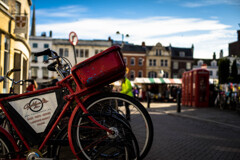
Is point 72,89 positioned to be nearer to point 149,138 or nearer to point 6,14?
Answer: point 149,138

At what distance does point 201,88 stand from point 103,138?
17633mm

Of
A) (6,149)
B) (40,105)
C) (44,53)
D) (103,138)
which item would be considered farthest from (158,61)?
(6,149)

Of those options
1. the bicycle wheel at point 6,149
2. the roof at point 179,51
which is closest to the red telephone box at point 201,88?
the bicycle wheel at point 6,149

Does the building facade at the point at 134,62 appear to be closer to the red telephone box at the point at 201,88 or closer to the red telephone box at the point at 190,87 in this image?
the red telephone box at the point at 190,87

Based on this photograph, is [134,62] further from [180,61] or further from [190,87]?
[190,87]

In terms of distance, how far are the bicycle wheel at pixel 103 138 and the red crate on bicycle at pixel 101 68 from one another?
12.6 inches

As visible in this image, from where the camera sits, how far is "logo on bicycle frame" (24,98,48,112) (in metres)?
3.16

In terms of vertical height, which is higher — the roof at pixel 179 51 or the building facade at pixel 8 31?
the roof at pixel 179 51

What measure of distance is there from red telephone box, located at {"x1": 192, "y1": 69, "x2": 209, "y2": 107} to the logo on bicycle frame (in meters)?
17.4

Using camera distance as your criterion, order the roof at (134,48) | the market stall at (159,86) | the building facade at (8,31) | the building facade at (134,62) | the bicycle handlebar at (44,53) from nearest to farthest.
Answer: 1. the bicycle handlebar at (44,53)
2. the building facade at (8,31)
3. the market stall at (159,86)
4. the building facade at (134,62)
5. the roof at (134,48)

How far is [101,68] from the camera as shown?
2.90 metres

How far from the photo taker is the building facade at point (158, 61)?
64438 millimetres

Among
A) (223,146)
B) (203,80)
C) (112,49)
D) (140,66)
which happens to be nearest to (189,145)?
(223,146)

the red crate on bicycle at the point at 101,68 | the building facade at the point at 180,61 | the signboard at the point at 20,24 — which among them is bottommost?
the red crate on bicycle at the point at 101,68
